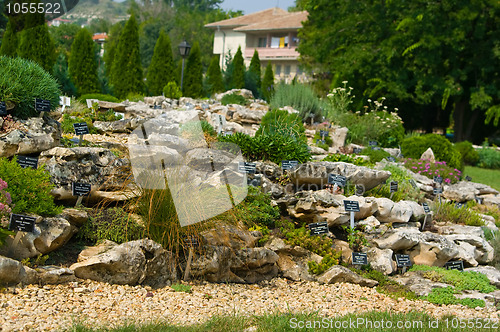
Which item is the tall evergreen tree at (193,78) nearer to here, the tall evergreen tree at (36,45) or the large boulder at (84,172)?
the tall evergreen tree at (36,45)

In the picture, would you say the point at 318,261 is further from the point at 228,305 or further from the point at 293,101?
the point at 293,101

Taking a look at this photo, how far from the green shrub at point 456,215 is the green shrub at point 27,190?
19.6 feet

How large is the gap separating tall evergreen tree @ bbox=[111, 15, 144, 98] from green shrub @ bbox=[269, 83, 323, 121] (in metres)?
5.99

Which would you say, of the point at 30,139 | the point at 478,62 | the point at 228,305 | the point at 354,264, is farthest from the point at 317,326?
the point at 478,62

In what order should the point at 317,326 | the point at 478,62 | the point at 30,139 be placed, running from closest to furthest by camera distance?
the point at 317,326, the point at 30,139, the point at 478,62

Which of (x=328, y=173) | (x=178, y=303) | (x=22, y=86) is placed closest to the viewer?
(x=178, y=303)

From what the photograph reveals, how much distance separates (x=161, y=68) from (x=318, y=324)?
1704 cm

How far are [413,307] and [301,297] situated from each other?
1.13 meters

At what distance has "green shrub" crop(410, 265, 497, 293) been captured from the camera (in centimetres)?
534

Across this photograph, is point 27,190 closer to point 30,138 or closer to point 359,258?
point 30,138

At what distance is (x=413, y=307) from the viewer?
4.77m

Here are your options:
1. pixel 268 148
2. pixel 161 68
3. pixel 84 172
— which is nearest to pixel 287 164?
pixel 268 148

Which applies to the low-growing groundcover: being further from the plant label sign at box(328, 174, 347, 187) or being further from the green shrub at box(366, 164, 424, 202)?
the green shrub at box(366, 164, 424, 202)

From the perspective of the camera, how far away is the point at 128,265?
425 centimetres
